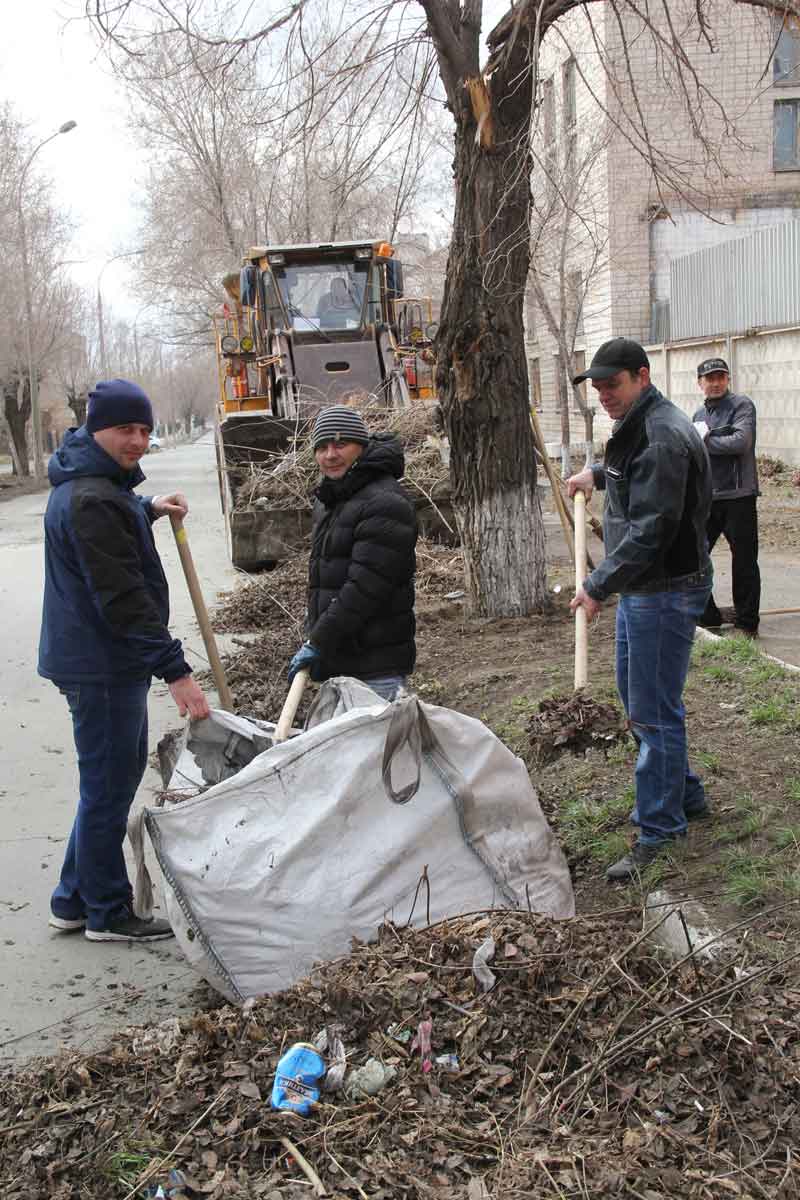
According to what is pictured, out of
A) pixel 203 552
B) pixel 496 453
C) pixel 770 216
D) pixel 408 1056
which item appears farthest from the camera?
pixel 770 216

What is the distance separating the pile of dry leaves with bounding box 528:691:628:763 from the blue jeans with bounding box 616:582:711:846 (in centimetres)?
101

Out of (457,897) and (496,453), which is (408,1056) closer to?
→ (457,897)

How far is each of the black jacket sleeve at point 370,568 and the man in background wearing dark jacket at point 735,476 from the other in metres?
3.57

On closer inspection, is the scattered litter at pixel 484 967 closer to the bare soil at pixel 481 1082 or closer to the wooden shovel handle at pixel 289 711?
the bare soil at pixel 481 1082

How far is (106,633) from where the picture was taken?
12.7 feet

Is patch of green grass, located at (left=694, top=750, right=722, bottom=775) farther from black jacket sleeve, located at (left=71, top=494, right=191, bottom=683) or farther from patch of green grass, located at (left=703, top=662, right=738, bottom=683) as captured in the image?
black jacket sleeve, located at (left=71, top=494, right=191, bottom=683)

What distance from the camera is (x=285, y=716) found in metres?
3.88

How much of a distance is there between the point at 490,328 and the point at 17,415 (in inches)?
1333

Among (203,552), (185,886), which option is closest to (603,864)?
(185,886)

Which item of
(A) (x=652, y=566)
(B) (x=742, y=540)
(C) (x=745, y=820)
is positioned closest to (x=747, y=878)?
(C) (x=745, y=820)

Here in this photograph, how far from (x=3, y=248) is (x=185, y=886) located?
32.4 m

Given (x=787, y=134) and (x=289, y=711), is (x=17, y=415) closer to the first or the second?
(x=787, y=134)

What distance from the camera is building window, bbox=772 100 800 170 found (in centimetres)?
2640

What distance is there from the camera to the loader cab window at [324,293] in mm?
14391
